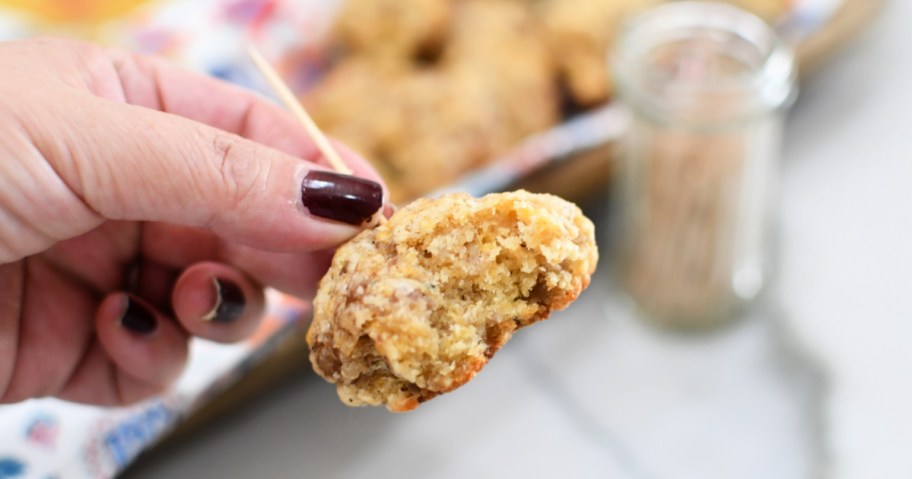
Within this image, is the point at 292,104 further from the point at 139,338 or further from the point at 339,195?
the point at 139,338

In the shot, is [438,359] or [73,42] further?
[73,42]

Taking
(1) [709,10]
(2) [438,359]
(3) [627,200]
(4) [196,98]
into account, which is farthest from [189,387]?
(1) [709,10]

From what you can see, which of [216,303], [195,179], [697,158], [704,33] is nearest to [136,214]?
[195,179]

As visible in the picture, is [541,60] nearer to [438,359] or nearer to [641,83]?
[641,83]

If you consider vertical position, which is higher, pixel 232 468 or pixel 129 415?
pixel 129 415

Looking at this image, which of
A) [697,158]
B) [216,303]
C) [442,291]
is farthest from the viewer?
[697,158]

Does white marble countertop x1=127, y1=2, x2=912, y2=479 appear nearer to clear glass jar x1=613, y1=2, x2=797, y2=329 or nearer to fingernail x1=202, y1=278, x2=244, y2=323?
clear glass jar x1=613, y1=2, x2=797, y2=329

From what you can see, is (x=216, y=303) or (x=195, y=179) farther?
(x=216, y=303)
